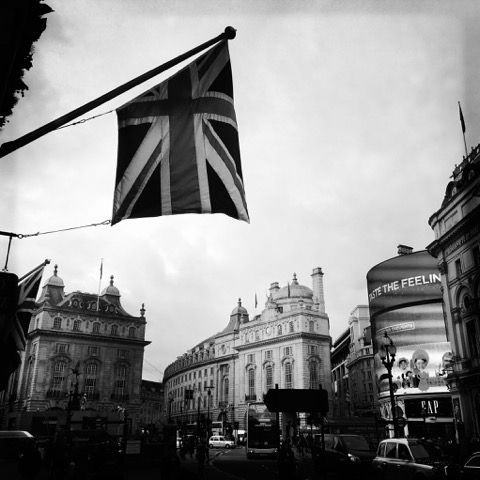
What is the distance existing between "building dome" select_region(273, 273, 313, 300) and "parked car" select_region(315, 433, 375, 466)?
7126 cm

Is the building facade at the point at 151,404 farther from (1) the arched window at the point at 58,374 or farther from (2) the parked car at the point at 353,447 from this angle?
(2) the parked car at the point at 353,447

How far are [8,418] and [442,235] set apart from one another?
7083cm

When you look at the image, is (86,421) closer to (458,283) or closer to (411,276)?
(458,283)

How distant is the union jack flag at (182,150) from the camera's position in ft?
27.0

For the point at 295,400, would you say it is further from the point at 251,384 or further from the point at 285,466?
the point at 251,384

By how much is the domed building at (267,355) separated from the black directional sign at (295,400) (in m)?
62.8

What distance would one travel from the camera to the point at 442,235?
128ft

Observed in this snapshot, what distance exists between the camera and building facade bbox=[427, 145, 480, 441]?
111 feet

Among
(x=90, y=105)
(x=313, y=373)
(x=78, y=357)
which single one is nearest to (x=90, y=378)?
(x=78, y=357)

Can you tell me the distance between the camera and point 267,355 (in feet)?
295

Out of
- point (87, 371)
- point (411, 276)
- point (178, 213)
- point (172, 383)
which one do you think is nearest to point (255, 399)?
point (87, 371)

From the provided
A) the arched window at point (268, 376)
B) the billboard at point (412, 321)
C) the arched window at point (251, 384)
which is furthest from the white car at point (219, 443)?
the arched window at point (251, 384)

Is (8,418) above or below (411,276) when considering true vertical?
below

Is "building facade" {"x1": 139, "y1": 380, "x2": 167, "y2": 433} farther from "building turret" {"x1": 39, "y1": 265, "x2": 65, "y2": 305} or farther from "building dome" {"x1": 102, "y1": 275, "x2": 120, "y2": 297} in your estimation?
"building turret" {"x1": 39, "y1": 265, "x2": 65, "y2": 305}
